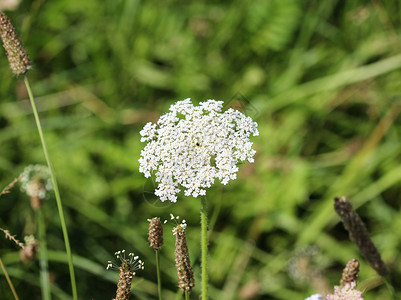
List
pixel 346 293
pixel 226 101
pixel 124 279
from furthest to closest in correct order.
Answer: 1. pixel 226 101
2. pixel 346 293
3. pixel 124 279

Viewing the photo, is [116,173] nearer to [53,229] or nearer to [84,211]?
[84,211]

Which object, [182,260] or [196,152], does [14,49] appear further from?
[182,260]

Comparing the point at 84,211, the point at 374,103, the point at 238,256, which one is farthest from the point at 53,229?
the point at 374,103

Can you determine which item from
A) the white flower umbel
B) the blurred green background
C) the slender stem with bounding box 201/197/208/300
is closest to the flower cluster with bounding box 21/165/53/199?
the blurred green background

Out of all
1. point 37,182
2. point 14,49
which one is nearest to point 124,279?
point 14,49

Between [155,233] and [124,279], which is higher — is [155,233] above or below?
above

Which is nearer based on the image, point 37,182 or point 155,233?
point 155,233

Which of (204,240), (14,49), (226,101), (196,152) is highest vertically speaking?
(226,101)

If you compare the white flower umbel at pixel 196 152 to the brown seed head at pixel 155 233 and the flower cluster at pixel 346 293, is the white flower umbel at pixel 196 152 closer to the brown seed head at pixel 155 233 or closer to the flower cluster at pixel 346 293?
the brown seed head at pixel 155 233
